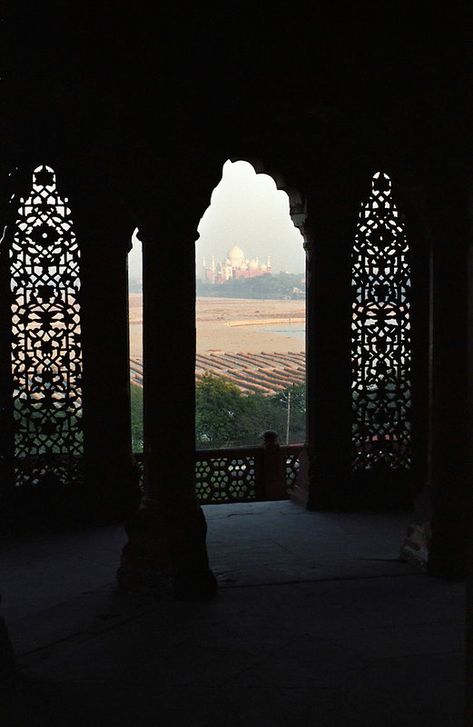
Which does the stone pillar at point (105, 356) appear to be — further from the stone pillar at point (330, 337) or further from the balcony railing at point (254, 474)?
the stone pillar at point (330, 337)

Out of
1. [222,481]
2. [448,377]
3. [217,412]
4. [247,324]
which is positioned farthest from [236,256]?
[448,377]

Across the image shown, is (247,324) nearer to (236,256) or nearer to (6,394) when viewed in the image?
(236,256)

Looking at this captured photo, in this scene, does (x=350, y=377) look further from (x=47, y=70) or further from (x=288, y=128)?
(x=47, y=70)

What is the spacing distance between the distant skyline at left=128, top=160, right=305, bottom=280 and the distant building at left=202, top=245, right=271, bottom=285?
6.7 inches

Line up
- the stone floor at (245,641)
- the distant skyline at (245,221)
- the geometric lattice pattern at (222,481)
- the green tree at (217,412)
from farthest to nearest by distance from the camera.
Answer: the distant skyline at (245,221) → the green tree at (217,412) → the geometric lattice pattern at (222,481) → the stone floor at (245,641)

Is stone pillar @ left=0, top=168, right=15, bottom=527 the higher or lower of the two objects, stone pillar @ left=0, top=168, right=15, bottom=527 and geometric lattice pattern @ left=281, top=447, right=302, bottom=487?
the higher

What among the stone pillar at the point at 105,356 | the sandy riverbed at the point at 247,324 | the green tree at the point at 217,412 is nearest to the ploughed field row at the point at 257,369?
the sandy riverbed at the point at 247,324

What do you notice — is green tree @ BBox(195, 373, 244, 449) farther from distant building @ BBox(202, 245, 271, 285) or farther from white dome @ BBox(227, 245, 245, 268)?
white dome @ BBox(227, 245, 245, 268)

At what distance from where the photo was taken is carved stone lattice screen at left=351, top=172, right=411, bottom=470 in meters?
9.62

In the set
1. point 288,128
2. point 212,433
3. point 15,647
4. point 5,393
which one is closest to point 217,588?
point 15,647

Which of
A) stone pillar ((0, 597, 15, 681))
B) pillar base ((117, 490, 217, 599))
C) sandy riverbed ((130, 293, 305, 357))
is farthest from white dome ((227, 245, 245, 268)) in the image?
stone pillar ((0, 597, 15, 681))

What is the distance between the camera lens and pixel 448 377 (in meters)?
6.94

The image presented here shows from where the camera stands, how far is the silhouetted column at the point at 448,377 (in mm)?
6832

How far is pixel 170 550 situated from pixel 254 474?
4.18m
